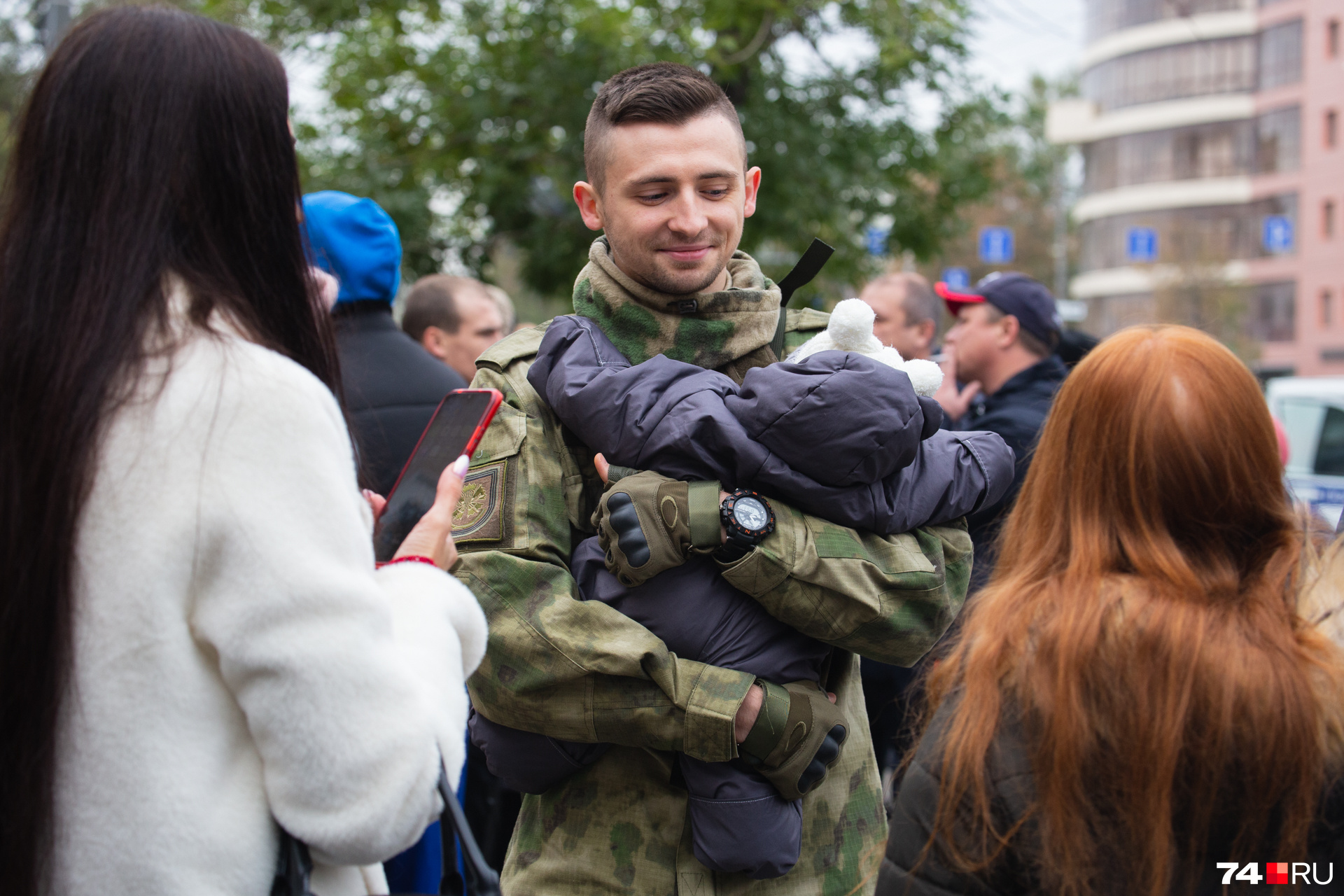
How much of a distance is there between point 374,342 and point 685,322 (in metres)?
1.47

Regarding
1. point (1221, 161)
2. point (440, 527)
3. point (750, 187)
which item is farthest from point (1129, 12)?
point (440, 527)

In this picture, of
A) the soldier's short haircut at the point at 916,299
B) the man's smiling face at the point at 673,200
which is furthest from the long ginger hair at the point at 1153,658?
the soldier's short haircut at the point at 916,299

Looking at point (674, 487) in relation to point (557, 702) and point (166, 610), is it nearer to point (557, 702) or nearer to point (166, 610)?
point (557, 702)

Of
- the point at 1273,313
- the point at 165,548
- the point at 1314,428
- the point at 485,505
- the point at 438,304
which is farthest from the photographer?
the point at 1273,313

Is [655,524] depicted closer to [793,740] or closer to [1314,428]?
[793,740]

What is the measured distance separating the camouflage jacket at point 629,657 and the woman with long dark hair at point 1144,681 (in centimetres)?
33

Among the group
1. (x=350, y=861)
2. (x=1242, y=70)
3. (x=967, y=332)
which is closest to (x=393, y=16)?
(x=967, y=332)

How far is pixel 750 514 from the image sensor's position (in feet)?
6.11

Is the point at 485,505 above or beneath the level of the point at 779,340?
beneath

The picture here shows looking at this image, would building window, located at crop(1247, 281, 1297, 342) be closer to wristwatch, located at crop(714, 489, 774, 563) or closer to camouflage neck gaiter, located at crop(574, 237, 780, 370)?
camouflage neck gaiter, located at crop(574, 237, 780, 370)

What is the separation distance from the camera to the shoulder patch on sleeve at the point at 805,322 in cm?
235

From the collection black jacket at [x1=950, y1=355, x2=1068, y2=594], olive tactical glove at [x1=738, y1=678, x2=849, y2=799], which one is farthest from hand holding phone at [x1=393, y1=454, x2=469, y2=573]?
black jacket at [x1=950, y1=355, x2=1068, y2=594]

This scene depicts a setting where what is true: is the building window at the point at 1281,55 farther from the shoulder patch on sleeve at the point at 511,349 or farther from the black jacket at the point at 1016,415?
the shoulder patch on sleeve at the point at 511,349

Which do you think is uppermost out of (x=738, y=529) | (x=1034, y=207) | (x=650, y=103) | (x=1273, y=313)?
(x=1034, y=207)
